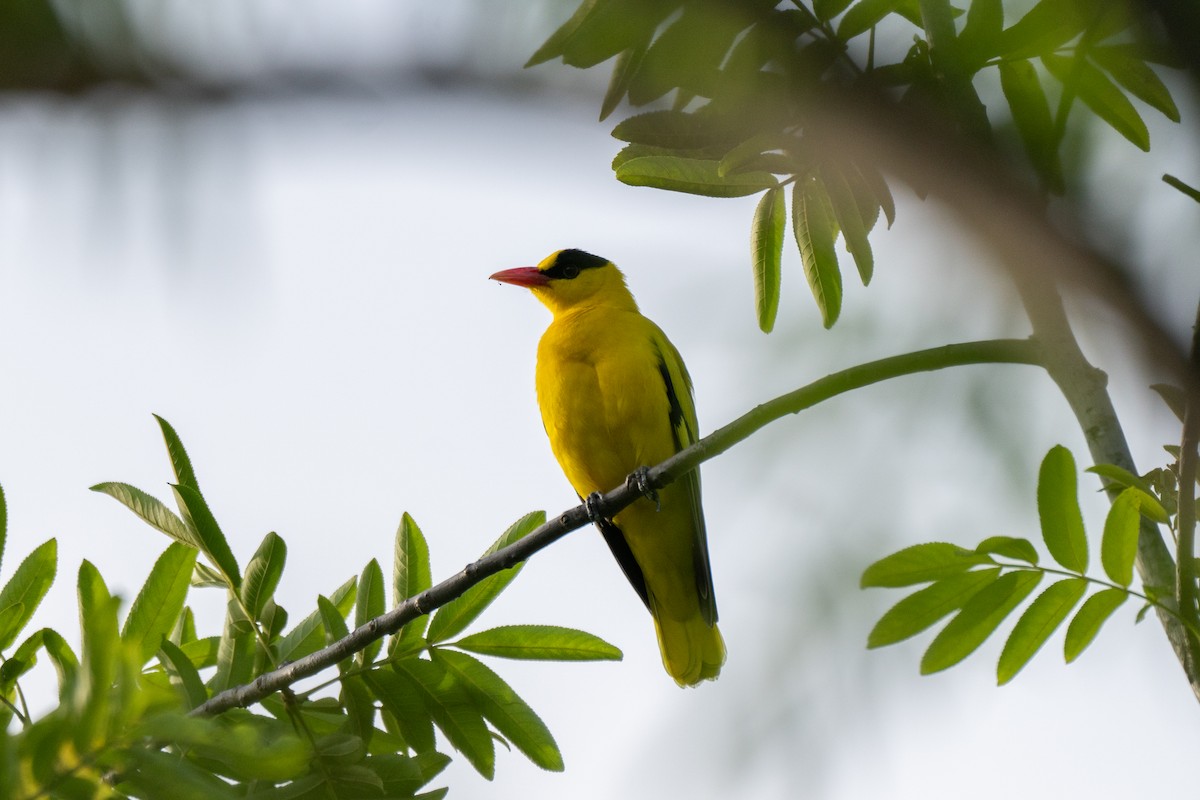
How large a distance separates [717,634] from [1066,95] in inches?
157

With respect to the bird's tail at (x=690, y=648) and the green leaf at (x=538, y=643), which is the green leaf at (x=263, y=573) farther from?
the bird's tail at (x=690, y=648)

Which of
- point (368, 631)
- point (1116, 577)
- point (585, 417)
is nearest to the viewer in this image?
point (1116, 577)

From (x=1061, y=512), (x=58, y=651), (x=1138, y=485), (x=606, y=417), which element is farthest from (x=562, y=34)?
(x=606, y=417)

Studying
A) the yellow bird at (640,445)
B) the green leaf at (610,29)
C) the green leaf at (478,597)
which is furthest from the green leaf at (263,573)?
the yellow bird at (640,445)

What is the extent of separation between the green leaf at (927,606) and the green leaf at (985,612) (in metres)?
0.02

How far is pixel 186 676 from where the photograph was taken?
2.09 meters

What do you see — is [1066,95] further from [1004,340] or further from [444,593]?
[444,593]

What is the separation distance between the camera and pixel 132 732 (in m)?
1.21

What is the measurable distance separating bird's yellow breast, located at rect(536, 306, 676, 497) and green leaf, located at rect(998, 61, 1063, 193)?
3412mm

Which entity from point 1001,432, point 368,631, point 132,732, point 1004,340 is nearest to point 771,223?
point 1001,432

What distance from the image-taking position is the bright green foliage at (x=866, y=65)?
0.77 metres

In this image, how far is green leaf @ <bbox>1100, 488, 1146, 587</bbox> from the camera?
1.82m

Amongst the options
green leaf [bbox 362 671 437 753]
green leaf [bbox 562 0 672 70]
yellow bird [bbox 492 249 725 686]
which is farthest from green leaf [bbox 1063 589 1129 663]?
yellow bird [bbox 492 249 725 686]

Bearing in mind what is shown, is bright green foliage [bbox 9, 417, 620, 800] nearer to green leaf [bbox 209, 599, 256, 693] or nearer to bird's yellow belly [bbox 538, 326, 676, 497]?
green leaf [bbox 209, 599, 256, 693]
